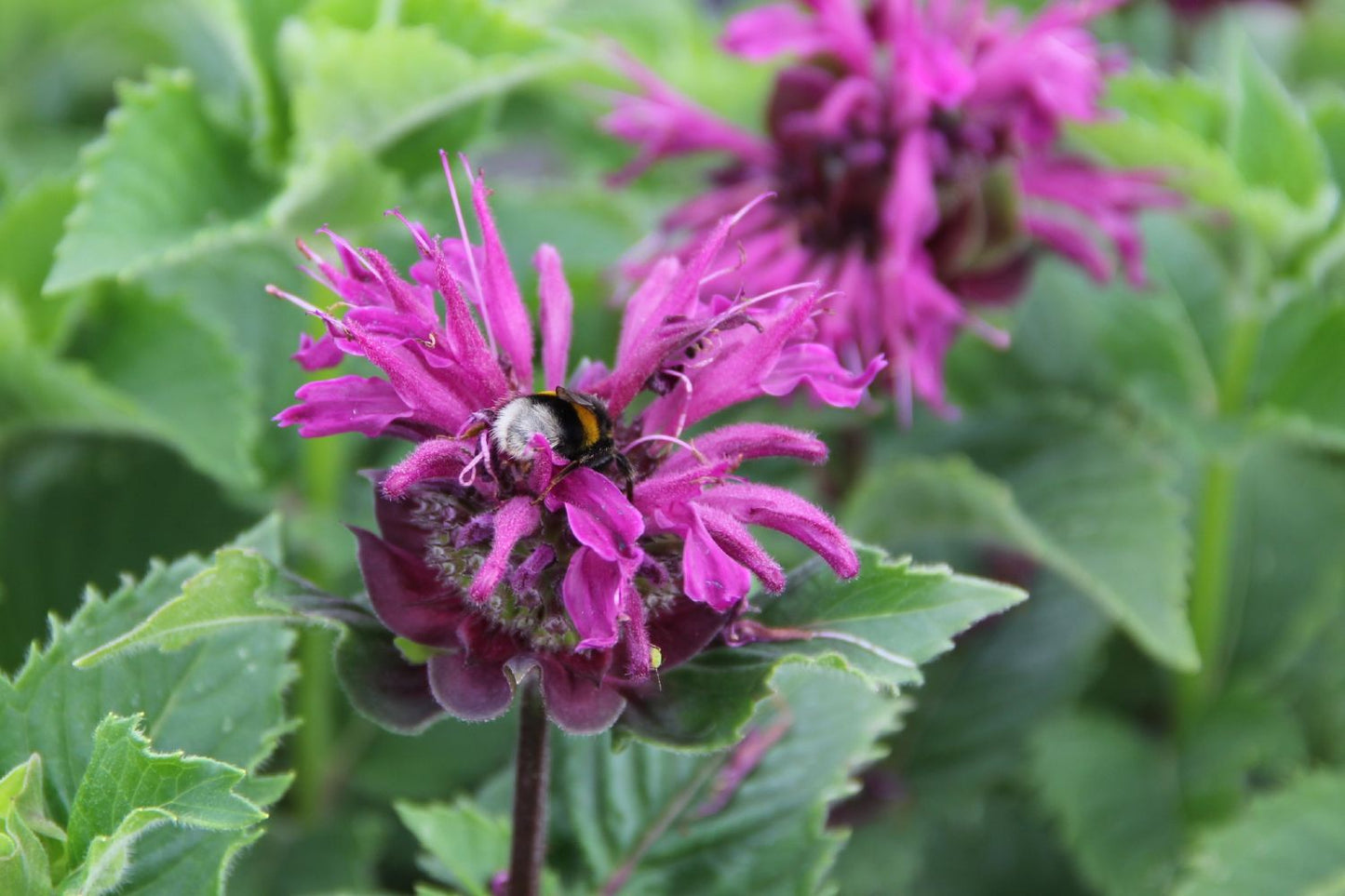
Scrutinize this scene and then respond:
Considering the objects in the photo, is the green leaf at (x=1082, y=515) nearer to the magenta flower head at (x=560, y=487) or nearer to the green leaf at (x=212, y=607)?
the magenta flower head at (x=560, y=487)

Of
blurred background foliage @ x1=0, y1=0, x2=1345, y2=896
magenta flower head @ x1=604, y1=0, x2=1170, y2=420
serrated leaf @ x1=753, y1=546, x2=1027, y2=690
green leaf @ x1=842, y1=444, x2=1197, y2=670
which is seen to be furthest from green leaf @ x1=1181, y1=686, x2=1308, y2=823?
serrated leaf @ x1=753, y1=546, x2=1027, y2=690

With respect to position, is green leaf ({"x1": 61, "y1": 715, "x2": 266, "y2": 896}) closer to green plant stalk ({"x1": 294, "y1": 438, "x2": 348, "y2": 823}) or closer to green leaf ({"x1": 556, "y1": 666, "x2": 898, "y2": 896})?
green leaf ({"x1": 556, "y1": 666, "x2": 898, "y2": 896})

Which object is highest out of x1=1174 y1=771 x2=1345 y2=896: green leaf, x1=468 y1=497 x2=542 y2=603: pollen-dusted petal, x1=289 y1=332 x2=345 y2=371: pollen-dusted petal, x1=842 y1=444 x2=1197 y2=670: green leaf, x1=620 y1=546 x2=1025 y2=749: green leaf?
x1=289 y1=332 x2=345 y2=371: pollen-dusted petal

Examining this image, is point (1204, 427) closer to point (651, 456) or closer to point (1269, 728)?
point (1269, 728)

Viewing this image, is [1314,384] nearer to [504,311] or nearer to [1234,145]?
[1234,145]

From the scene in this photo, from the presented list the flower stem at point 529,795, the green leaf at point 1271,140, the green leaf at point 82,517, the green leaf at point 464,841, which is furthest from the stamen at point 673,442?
the green leaf at point 1271,140

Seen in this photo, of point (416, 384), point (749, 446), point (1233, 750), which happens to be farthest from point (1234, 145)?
point (416, 384)

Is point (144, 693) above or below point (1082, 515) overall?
above
